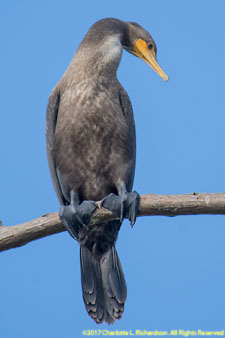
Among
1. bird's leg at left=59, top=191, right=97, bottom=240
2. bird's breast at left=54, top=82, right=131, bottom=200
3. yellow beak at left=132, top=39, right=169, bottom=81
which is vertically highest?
yellow beak at left=132, top=39, right=169, bottom=81

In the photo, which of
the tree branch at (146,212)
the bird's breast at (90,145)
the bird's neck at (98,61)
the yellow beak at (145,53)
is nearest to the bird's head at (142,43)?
the yellow beak at (145,53)

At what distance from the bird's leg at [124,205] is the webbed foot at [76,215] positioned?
10cm

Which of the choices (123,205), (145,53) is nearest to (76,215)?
(123,205)

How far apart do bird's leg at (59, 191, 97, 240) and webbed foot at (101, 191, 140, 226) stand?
0.10m

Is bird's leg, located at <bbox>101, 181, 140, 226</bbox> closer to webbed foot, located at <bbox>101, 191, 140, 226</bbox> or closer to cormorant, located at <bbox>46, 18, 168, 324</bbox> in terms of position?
webbed foot, located at <bbox>101, 191, 140, 226</bbox>

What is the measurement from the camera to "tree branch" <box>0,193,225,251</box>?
11.3 feet

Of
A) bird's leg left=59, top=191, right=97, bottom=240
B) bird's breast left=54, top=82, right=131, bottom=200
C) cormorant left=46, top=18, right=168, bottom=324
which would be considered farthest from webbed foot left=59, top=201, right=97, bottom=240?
bird's breast left=54, top=82, right=131, bottom=200

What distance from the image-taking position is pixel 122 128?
4199 millimetres

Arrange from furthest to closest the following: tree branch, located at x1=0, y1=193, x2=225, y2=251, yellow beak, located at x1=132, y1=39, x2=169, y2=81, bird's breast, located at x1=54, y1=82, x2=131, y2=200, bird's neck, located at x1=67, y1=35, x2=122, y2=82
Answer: yellow beak, located at x1=132, y1=39, x2=169, y2=81 < bird's neck, located at x1=67, y1=35, x2=122, y2=82 < bird's breast, located at x1=54, y1=82, x2=131, y2=200 < tree branch, located at x1=0, y1=193, x2=225, y2=251

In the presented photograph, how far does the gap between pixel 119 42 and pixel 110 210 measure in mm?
1523

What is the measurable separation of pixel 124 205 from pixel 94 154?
546mm

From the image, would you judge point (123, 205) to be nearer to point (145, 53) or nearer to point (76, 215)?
point (76, 215)

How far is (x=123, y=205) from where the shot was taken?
3736 mm

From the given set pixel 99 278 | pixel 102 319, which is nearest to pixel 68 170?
pixel 99 278
